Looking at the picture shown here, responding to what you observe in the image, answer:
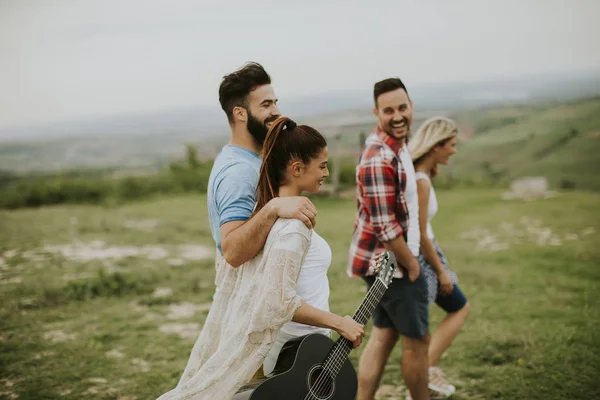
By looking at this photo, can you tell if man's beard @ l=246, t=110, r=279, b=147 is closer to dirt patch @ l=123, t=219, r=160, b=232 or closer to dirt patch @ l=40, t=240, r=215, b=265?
dirt patch @ l=40, t=240, r=215, b=265

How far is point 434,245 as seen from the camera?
3.64 metres

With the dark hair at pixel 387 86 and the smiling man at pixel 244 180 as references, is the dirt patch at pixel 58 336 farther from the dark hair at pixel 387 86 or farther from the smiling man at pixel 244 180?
the dark hair at pixel 387 86

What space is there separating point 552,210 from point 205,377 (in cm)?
830

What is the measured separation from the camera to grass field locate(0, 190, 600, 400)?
421 centimetres

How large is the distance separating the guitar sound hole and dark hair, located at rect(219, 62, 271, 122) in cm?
123

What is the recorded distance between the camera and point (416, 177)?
345 cm

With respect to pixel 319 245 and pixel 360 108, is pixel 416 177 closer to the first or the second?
pixel 319 245

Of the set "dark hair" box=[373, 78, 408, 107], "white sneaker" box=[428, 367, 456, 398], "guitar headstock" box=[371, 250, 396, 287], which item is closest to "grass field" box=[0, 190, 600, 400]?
"white sneaker" box=[428, 367, 456, 398]

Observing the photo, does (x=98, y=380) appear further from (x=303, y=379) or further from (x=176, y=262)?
(x=176, y=262)

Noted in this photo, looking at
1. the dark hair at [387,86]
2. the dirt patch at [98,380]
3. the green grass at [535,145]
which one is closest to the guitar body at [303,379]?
the dark hair at [387,86]

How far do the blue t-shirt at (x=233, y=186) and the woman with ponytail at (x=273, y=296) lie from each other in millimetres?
66

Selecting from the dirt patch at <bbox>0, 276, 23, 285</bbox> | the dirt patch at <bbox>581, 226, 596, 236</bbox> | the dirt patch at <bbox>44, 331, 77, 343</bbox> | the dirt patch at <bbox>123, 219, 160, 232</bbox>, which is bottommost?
the dirt patch at <bbox>581, 226, 596, 236</bbox>

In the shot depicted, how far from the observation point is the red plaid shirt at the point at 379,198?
313 cm

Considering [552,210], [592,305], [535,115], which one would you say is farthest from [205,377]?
[535,115]
